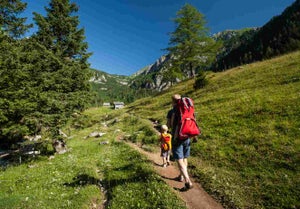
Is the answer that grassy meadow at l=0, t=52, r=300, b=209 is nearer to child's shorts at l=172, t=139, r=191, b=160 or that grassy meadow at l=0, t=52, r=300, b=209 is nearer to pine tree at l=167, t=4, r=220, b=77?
child's shorts at l=172, t=139, r=191, b=160

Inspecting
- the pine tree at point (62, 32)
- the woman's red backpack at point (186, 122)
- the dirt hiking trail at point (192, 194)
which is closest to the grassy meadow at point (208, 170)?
the dirt hiking trail at point (192, 194)

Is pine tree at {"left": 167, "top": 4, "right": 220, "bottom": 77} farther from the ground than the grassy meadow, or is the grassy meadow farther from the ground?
pine tree at {"left": 167, "top": 4, "right": 220, "bottom": 77}

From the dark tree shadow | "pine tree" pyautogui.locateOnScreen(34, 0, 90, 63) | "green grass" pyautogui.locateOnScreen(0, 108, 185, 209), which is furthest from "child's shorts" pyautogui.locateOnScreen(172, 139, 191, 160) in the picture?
"pine tree" pyautogui.locateOnScreen(34, 0, 90, 63)

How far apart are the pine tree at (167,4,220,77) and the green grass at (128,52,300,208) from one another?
20.4 m

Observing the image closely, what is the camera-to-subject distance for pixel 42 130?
16.6m

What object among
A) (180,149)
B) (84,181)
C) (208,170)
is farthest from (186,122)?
(84,181)

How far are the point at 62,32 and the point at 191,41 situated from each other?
92.3 ft

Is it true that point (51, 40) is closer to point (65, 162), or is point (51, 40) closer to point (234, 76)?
point (65, 162)

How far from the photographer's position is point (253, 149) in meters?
11.7

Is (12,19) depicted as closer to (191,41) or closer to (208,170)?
(208,170)

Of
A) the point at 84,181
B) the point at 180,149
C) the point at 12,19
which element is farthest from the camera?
the point at 12,19

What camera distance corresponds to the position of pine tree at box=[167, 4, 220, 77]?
40.0m

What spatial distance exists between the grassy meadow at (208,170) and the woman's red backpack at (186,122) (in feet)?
8.60

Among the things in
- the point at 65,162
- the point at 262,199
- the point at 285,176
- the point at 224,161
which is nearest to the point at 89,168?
the point at 65,162
